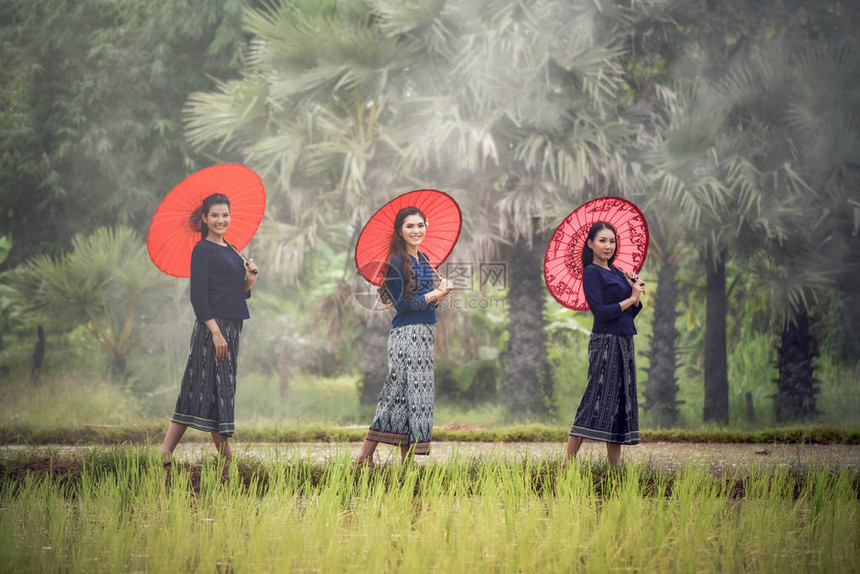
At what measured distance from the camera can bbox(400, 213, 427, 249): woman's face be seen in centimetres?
509

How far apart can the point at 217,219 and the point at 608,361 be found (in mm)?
2645

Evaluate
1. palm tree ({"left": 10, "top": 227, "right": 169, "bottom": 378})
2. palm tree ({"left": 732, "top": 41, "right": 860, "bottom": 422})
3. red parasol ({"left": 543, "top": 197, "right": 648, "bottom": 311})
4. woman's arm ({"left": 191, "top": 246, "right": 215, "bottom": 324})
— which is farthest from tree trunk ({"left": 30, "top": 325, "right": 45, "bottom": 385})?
palm tree ({"left": 732, "top": 41, "right": 860, "bottom": 422})

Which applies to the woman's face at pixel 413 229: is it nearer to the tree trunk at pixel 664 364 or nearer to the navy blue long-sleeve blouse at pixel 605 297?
the navy blue long-sleeve blouse at pixel 605 297

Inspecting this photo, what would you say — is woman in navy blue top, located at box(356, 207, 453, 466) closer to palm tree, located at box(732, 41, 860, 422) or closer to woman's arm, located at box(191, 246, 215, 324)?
woman's arm, located at box(191, 246, 215, 324)

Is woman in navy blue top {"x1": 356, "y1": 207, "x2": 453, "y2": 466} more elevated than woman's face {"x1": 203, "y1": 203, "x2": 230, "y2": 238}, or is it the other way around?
woman's face {"x1": 203, "y1": 203, "x2": 230, "y2": 238}

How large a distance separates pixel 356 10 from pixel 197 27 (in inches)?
114

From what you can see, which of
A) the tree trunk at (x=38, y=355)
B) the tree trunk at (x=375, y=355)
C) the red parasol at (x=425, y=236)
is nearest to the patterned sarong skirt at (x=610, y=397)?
the red parasol at (x=425, y=236)


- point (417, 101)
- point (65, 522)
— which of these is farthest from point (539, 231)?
point (65, 522)

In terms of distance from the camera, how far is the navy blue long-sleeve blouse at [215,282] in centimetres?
518

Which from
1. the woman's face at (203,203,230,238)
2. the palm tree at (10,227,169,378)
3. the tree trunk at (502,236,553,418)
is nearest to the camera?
the woman's face at (203,203,230,238)

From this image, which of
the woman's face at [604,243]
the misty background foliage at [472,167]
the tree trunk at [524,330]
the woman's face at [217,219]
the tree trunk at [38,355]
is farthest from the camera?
the tree trunk at [38,355]

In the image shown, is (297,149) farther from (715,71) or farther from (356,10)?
(715,71)

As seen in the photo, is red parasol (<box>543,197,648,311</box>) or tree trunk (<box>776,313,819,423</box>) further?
tree trunk (<box>776,313,819,423</box>)

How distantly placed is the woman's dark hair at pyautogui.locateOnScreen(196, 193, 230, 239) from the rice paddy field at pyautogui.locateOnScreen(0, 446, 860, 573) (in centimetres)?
154
